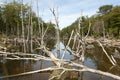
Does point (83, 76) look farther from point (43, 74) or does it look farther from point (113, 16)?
point (113, 16)

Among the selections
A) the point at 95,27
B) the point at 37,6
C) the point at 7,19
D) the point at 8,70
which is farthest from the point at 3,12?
the point at 8,70

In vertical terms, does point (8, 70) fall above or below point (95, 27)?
below

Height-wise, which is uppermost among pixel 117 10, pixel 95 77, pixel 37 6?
pixel 117 10

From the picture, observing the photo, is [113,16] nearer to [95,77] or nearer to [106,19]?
[106,19]

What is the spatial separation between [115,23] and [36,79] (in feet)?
248

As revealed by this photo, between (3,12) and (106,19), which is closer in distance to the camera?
(3,12)

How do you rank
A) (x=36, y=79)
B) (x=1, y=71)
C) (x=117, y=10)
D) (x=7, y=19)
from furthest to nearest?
1. (x=117, y=10)
2. (x=7, y=19)
3. (x=1, y=71)
4. (x=36, y=79)

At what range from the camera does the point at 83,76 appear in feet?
57.6

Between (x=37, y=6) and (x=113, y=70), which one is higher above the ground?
(x=37, y=6)

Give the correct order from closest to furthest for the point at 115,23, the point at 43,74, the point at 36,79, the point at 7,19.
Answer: the point at 36,79 < the point at 43,74 < the point at 7,19 < the point at 115,23

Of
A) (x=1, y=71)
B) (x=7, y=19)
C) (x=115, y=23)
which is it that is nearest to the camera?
(x=1, y=71)

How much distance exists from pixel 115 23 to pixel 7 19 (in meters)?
37.3

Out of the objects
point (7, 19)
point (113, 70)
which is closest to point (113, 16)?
point (7, 19)

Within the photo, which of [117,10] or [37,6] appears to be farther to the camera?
[117,10]
